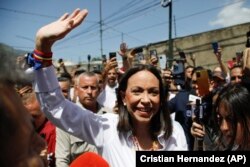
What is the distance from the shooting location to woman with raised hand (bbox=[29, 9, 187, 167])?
73.6 inches

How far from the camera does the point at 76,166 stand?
4.37 feet

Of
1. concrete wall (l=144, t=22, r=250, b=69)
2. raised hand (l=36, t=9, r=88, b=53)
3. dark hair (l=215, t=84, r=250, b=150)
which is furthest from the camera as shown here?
concrete wall (l=144, t=22, r=250, b=69)

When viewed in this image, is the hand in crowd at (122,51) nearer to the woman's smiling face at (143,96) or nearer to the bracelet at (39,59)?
the woman's smiling face at (143,96)

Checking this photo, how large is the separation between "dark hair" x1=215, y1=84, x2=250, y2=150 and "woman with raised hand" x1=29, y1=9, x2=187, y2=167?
1.08 ft

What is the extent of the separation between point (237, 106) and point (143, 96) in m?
0.56

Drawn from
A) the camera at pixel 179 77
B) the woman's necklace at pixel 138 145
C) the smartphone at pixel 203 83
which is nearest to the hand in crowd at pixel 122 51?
the camera at pixel 179 77

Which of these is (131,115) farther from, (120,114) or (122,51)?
(122,51)

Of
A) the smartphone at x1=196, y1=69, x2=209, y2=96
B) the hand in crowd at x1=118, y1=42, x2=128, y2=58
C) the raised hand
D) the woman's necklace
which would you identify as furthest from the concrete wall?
the raised hand

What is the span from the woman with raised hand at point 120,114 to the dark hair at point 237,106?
1.08 feet

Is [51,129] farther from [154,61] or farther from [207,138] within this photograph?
[154,61]

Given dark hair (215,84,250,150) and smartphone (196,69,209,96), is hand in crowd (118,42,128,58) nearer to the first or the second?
smartphone (196,69,209,96)

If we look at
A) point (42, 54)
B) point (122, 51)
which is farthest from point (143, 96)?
point (122, 51)

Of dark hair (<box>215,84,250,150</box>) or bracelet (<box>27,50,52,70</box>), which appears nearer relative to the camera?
bracelet (<box>27,50,52,70</box>)

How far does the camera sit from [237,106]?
7.03 ft
